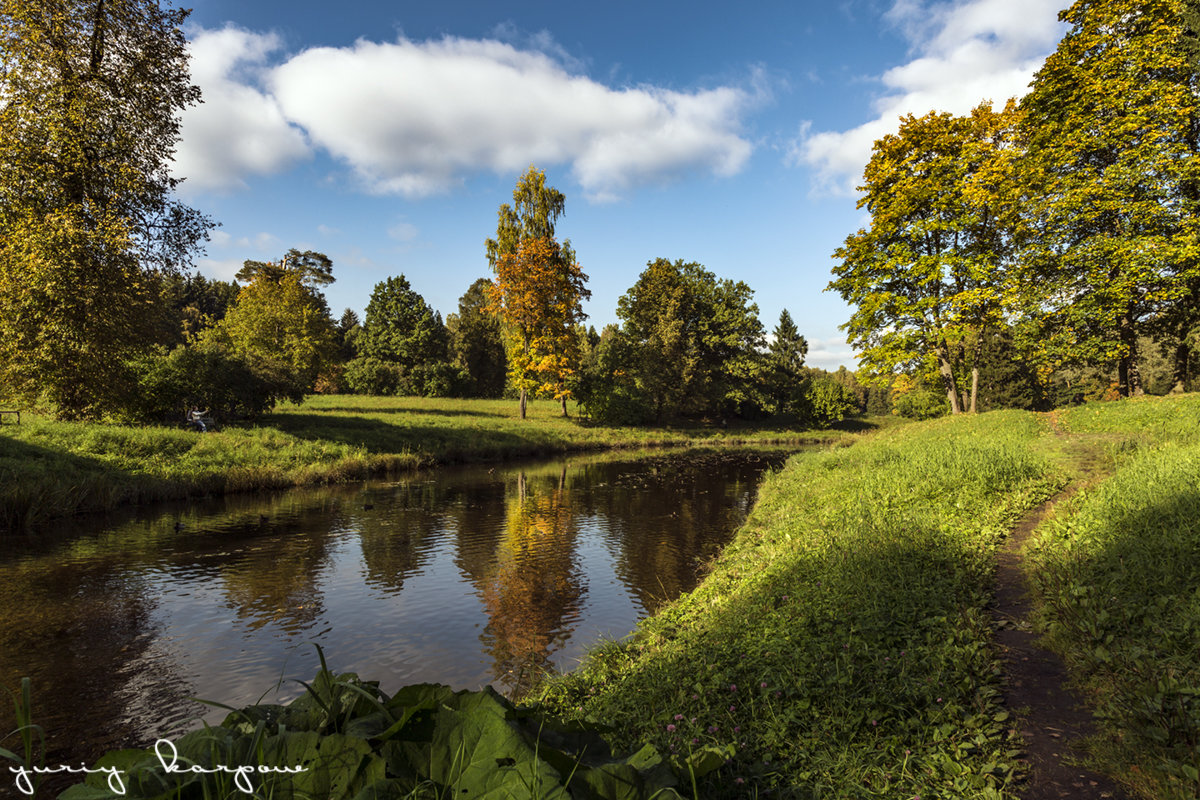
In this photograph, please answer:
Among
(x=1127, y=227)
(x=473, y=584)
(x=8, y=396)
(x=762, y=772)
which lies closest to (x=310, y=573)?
(x=473, y=584)

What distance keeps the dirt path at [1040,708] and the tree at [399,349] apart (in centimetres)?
5244

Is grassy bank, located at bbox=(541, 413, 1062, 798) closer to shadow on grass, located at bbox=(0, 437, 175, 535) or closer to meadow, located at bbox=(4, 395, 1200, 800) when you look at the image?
→ meadow, located at bbox=(4, 395, 1200, 800)

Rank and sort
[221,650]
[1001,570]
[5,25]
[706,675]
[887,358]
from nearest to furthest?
1. [706,675]
2. [1001,570]
3. [221,650]
4. [5,25]
5. [887,358]

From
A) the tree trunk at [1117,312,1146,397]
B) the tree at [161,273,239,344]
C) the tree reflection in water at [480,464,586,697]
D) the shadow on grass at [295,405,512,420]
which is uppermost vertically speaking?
the tree at [161,273,239,344]

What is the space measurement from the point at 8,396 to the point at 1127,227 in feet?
126

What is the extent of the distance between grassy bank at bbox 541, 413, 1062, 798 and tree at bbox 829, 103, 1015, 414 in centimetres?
1906

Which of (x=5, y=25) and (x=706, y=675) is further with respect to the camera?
(x=5, y=25)

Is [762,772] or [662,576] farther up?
[762,772]

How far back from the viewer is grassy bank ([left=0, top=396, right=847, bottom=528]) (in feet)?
49.2

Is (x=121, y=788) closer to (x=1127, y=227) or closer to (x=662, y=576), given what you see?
(x=662, y=576)

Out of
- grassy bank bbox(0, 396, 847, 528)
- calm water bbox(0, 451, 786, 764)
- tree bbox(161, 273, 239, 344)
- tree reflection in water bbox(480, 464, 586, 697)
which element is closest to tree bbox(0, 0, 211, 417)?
grassy bank bbox(0, 396, 847, 528)

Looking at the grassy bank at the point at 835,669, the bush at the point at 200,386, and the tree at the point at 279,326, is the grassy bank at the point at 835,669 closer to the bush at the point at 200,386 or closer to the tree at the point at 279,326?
the bush at the point at 200,386

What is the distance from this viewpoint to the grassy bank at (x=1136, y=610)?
332 cm

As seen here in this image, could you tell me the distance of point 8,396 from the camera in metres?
18.3
